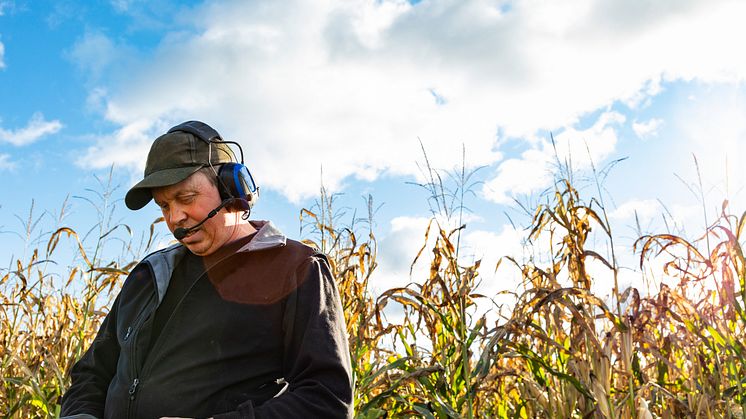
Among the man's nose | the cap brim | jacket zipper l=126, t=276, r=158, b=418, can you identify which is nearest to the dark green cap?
the cap brim

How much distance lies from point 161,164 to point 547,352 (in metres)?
1.98

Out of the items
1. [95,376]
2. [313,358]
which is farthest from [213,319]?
[95,376]

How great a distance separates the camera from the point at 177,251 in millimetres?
2480

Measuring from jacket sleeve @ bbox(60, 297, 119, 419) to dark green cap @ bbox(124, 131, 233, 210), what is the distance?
1.79 ft

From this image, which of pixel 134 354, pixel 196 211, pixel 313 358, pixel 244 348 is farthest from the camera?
pixel 196 211

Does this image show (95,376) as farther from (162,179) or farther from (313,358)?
(313,358)

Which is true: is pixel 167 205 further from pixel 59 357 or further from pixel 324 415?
pixel 59 357

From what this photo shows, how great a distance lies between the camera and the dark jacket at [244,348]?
6.30 ft

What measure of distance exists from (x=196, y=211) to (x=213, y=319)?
0.41 meters

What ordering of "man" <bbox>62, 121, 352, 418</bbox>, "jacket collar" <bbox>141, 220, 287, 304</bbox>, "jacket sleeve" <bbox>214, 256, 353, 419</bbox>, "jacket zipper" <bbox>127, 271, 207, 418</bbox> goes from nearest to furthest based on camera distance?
"jacket sleeve" <bbox>214, 256, 353, 419</bbox>
"man" <bbox>62, 121, 352, 418</bbox>
"jacket zipper" <bbox>127, 271, 207, 418</bbox>
"jacket collar" <bbox>141, 220, 287, 304</bbox>

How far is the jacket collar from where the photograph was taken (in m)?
2.22

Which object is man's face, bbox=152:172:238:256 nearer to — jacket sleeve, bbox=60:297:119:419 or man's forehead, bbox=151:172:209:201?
man's forehead, bbox=151:172:209:201

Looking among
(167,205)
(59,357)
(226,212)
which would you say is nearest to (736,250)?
(226,212)

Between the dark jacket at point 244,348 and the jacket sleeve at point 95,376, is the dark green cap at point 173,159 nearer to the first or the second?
the dark jacket at point 244,348
